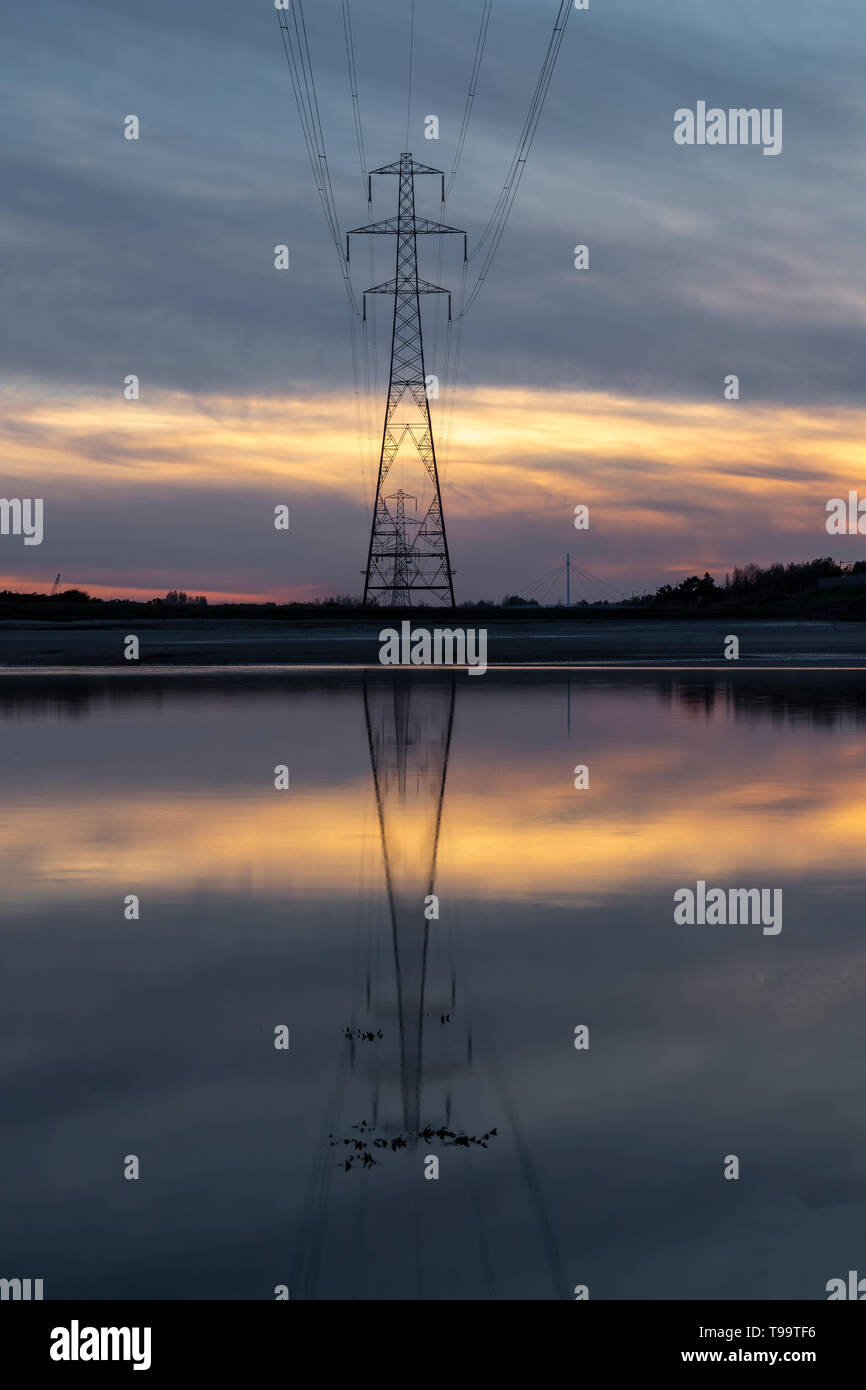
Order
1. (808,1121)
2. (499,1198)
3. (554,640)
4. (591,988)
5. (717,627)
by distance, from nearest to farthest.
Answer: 1. (499,1198)
2. (808,1121)
3. (591,988)
4. (554,640)
5. (717,627)

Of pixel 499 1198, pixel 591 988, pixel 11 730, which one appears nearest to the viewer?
pixel 499 1198

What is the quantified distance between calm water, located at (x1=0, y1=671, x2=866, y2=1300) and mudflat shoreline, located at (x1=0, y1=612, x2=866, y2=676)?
133 feet

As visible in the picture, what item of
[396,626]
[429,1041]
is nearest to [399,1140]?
[429,1041]

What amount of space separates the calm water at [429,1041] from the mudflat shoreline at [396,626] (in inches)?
1592

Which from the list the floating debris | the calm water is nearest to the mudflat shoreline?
the calm water

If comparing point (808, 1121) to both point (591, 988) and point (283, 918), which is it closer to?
point (591, 988)

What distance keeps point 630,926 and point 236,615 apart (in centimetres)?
9512

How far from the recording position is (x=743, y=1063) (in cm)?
793

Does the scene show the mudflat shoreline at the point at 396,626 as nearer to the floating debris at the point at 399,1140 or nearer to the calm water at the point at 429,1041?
the calm water at the point at 429,1041

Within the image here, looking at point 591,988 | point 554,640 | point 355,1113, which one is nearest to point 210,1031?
point 355,1113

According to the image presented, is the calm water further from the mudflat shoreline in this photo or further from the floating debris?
the mudflat shoreline

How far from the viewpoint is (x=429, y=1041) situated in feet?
27.2
